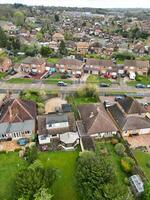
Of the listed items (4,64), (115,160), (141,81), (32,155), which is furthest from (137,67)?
(32,155)

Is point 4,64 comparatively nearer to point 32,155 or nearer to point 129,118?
point 32,155

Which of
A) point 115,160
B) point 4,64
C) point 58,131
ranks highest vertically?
point 4,64

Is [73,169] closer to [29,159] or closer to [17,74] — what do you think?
[29,159]

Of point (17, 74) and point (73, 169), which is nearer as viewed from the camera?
point (73, 169)

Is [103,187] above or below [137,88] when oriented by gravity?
above

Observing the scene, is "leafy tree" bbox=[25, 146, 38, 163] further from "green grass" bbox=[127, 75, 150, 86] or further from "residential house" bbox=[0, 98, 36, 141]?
"green grass" bbox=[127, 75, 150, 86]

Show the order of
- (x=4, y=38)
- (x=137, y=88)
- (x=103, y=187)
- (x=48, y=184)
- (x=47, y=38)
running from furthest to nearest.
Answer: (x=47, y=38), (x=4, y=38), (x=137, y=88), (x=48, y=184), (x=103, y=187)

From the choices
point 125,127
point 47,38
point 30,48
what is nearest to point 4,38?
point 30,48
